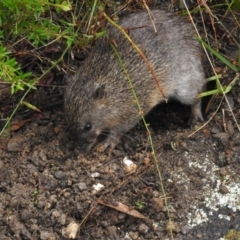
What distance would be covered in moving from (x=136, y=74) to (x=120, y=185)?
39.2 inches

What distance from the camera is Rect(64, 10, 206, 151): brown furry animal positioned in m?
5.04

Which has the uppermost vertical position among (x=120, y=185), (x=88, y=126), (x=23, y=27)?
(x=23, y=27)

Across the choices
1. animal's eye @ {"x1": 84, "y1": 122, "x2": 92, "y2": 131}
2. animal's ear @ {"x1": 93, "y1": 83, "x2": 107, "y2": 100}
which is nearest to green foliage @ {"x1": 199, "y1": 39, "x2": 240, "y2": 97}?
animal's ear @ {"x1": 93, "y1": 83, "x2": 107, "y2": 100}

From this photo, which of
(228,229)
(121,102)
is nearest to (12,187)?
(121,102)

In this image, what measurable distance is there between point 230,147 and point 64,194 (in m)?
1.31

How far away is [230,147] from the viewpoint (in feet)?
16.2

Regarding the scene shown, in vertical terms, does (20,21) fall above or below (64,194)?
above

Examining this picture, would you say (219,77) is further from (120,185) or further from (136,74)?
(120,185)

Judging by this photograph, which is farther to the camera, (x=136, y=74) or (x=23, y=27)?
(x=136, y=74)

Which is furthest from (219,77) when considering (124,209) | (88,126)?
(124,209)

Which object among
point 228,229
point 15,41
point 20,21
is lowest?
point 228,229

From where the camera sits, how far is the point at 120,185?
15.3ft

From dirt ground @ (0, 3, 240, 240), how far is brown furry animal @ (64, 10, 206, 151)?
7.7 inches

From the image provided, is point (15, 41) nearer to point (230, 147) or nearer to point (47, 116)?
point (47, 116)
